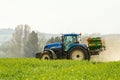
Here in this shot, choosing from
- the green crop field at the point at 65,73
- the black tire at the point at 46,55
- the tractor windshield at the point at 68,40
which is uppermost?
the tractor windshield at the point at 68,40

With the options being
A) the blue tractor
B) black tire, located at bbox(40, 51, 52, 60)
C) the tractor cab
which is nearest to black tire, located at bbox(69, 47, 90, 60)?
the blue tractor

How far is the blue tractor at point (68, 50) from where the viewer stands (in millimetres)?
35969

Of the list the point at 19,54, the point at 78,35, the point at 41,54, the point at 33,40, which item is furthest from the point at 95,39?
the point at 19,54

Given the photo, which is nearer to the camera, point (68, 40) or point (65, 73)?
point (65, 73)

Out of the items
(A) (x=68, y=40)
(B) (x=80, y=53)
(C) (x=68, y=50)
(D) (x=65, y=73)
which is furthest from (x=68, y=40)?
(D) (x=65, y=73)

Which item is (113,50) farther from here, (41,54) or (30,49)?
(30,49)

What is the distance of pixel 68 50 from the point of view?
36.3 metres

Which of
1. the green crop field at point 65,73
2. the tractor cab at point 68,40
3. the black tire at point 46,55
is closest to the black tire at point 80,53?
the tractor cab at point 68,40

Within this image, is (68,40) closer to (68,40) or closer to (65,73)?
(68,40)

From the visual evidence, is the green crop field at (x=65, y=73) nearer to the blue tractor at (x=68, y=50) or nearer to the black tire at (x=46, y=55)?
the blue tractor at (x=68, y=50)

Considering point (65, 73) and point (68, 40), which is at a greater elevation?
point (68, 40)

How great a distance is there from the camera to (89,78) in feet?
55.1

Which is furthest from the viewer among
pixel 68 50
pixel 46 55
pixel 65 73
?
pixel 46 55

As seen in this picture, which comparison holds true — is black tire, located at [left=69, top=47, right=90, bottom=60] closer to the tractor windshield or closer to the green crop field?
the tractor windshield
